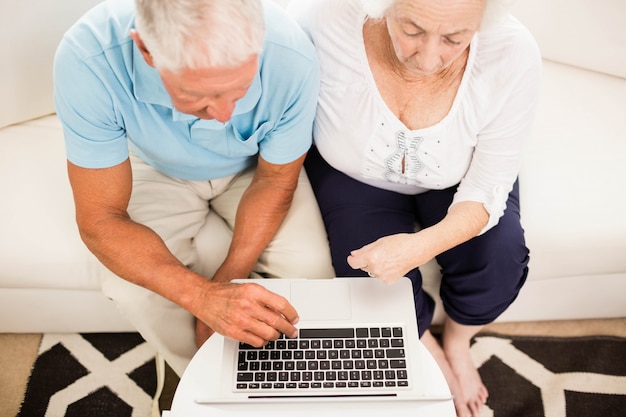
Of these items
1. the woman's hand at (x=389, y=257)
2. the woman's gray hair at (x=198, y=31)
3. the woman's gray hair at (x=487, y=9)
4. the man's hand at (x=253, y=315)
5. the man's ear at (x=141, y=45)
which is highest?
the woman's gray hair at (x=487, y=9)

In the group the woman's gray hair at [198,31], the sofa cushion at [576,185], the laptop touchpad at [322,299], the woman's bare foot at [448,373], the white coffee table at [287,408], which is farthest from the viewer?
the woman's bare foot at [448,373]

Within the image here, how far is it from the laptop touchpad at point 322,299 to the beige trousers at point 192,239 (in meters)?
0.20

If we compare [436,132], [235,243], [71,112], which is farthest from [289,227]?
[71,112]

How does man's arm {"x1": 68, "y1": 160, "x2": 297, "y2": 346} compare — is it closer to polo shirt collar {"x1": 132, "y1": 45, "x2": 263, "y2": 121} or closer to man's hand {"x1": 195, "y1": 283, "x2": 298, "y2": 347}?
man's hand {"x1": 195, "y1": 283, "x2": 298, "y2": 347}

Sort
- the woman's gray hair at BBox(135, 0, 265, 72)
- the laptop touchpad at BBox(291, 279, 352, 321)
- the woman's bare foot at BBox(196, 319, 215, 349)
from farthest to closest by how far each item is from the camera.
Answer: the woman's bare foot at BBox(196, 319, 215, 349) → the laptop touchpad at BBox(291, 279, 352, 321) → the woman's gray hair at BBox(135, 0, 265, 72)

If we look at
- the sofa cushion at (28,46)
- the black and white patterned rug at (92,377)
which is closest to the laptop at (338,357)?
the black and white patterned rug at (92,377)

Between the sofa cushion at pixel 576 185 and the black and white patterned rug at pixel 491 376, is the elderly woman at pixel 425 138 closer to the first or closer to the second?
the sofa cushion at pixel 576 185

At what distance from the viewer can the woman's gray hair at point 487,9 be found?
38.4 inches

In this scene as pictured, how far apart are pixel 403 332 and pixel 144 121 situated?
64 centimetres

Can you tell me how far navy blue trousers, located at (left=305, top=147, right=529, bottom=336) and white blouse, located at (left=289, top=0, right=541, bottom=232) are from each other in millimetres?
88

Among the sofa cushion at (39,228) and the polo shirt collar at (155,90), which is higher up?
the polo shirt collar at (155,90)

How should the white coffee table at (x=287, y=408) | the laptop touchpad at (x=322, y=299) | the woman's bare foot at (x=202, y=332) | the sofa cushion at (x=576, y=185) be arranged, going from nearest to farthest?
the white coffee table at (x=287, y=408)
the laptop touchpad at (x=322, y=299)
the woman's bare foot at (x=202, y=332)
the sofa cushion at (x=576, y=185)

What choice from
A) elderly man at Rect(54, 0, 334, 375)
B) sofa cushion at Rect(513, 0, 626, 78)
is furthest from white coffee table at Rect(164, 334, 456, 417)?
sofa cushion at Rect(513, 0, 626, 78)

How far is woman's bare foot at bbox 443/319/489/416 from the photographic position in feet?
4.94
